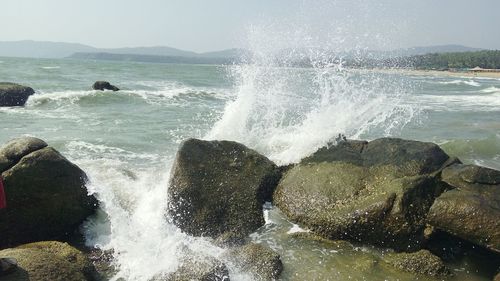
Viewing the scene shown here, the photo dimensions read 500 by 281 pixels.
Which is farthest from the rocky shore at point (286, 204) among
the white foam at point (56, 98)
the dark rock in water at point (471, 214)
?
the white foam at point (56, 98)

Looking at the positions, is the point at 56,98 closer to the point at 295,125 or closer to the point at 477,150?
the point at 295,125

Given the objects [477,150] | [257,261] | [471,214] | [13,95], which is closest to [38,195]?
[257,261]

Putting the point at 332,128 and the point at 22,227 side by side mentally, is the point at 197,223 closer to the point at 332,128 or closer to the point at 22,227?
the point at 22,227

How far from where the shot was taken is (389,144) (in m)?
8.16

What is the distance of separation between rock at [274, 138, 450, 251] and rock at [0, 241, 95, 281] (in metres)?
3.32

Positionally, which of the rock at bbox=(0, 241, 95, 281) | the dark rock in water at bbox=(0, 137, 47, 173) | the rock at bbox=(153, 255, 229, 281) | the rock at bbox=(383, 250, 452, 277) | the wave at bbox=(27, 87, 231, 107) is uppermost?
the dark rock in water at bbox=(0, 137, 47, 173)

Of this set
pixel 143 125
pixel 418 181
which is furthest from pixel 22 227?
pixel 143 125

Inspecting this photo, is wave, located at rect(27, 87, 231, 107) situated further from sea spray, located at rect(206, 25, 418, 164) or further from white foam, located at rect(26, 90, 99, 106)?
sea spray, located at rect(206, 25, 418, 164)

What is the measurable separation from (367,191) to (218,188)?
236 centimetres

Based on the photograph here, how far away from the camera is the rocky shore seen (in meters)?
5.98

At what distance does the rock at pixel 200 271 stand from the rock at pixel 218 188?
1.41 metres

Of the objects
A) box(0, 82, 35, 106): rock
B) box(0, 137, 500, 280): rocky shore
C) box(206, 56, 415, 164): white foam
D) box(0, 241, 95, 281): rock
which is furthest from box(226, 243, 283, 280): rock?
box(0, 82, 35, 106): rock

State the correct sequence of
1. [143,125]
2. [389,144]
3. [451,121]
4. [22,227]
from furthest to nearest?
[451,121]
[143,125]
[389,144]
[22,227]

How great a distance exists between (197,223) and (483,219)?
403 cm
